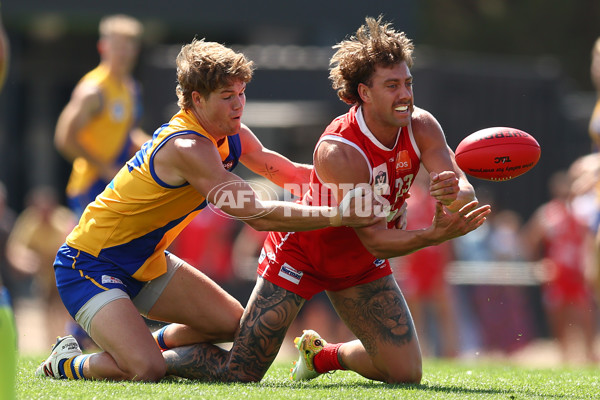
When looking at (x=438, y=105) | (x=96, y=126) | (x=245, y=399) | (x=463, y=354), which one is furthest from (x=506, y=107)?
(x=245, y=399)

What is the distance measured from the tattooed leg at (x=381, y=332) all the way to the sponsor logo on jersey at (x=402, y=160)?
0.75 m

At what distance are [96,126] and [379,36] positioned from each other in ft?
12.2

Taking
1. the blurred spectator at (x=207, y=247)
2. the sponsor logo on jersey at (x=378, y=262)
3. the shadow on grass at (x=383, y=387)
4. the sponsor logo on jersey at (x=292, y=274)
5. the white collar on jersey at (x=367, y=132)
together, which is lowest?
the shadow on grass at (x=383, y=387)

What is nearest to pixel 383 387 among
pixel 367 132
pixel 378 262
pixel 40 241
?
pixel 378 262

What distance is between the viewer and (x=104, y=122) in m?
8.23

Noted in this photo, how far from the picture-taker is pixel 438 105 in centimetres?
1390

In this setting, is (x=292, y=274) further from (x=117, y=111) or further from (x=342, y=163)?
(x=117, y=111)

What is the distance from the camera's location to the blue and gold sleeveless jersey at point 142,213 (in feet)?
17.5

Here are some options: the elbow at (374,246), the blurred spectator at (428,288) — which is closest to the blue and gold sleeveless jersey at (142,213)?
the elbow at (374,246)

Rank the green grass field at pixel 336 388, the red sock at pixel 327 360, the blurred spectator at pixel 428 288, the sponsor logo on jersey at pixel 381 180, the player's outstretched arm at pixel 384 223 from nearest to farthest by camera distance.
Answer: the green grass field at pixel 336 388
the player's outstretched arm at pixel 384 223
the sponsor logo on jersey at pixel 381 180
the red sock at pixel 327 360
the blurred spectator at pixel 428 288

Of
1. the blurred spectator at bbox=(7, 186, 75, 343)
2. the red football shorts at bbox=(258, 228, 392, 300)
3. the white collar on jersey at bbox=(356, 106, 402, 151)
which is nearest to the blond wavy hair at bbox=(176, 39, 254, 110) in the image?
the white collar on jersey at bbox=(356, 106, 402, 151)

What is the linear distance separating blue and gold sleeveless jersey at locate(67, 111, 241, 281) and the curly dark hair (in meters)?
0.86

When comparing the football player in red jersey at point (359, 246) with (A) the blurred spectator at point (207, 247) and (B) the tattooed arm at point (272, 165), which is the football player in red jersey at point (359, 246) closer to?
(B) the tattooed arm at point (272, 165)

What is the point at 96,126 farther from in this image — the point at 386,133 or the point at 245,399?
the point at 245,399
